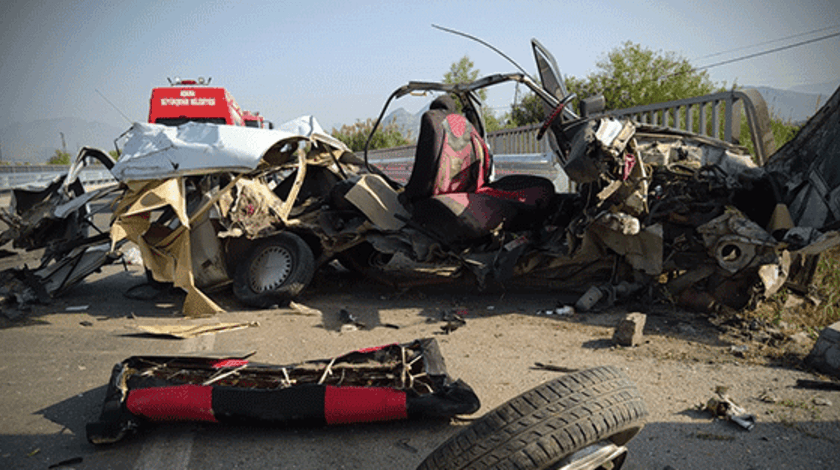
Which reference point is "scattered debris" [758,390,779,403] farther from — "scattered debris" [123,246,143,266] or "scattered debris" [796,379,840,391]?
"scattered debris" [123,246,143,266]

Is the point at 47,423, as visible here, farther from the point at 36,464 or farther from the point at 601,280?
the point at 601,280

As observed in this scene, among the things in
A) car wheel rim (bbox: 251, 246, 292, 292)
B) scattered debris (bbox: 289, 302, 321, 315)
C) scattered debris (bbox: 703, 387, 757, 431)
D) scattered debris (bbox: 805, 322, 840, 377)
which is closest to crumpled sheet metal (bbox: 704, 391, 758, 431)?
scattered debris (bbox: 703, 387, 757, 431)

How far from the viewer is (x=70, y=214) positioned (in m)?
5.84

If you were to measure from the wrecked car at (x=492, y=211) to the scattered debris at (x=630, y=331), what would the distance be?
632 millimetres

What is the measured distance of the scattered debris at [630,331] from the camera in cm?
379

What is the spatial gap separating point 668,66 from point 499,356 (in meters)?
12.9

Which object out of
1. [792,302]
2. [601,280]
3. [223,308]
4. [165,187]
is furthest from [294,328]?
[792,302]

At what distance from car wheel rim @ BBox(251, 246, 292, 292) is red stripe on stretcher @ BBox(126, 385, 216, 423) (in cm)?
248

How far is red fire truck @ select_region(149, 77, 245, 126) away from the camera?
443 inches

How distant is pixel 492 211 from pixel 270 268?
2.15m

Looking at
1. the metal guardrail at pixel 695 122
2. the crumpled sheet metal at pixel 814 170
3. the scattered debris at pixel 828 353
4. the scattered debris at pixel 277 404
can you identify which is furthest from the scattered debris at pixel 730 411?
the metal guardrail at pixel 695 122

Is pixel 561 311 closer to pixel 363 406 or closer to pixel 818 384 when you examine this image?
pixel 818 384

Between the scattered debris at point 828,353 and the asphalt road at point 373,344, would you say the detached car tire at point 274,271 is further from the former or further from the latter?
the scattered debris at point 828,353

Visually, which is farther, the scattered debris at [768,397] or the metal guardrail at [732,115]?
the metal guardrail at [732,115]
